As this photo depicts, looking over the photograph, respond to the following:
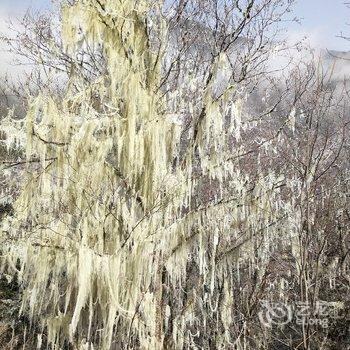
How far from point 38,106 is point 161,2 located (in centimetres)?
203

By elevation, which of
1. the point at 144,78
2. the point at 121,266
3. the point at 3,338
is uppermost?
the point at 144,78

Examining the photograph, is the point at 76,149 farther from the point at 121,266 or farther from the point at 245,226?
the point at 245,226

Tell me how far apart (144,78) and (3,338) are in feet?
24.9

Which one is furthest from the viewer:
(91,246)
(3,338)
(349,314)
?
(3,338)

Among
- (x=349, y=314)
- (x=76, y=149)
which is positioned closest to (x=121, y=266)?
(x=76, y=149)

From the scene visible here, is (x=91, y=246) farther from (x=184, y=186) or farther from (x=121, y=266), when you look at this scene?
(x=184, y=186)

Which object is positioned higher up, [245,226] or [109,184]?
[109,184]

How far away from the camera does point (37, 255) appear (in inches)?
184

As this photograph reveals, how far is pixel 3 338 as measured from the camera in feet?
31.3

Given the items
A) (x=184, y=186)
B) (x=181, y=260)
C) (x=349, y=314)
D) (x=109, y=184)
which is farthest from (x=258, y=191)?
(x=349, y=314)

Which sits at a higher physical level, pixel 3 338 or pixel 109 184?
pixel 109 184

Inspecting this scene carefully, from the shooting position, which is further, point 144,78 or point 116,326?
point 144,78

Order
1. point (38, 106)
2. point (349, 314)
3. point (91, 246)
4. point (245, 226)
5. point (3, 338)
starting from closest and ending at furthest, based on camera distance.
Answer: point (38, 106) < point (91, 246) < point (245, 226) < point (349, 314) < point (3, 338)

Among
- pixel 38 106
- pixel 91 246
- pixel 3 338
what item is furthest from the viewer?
pixel 3 338
